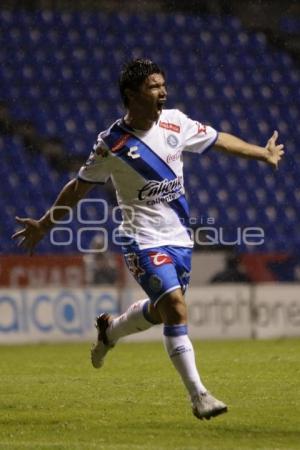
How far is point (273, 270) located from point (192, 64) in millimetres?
3601

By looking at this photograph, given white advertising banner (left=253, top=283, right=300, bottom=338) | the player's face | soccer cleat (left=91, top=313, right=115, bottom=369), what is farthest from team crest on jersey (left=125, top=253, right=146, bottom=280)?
white advertising banner (left=253, top=283, right=300, bottom=338)

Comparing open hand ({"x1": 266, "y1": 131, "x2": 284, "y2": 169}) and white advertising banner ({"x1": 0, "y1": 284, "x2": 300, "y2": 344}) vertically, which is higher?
open hand ({"x1": 266, "y1": 131, "x2": 284, "y2": 169})

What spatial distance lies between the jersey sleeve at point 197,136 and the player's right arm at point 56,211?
22.4 inches

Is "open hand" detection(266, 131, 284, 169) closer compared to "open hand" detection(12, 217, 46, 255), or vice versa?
"open hand" detection(266, 131, 284, 169)

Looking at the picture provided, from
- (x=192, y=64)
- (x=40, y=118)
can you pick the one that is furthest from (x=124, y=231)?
(x=192, y=64)

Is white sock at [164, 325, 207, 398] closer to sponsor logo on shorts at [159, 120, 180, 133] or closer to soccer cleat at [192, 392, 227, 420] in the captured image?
soccer cleat at [192, 392, 227, 420]

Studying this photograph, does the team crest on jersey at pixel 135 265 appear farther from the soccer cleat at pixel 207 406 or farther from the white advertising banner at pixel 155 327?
the white advertising banner at pixel 155 327

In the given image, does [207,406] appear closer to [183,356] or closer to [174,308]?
[183,356]

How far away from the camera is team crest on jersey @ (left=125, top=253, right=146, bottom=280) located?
5.40 meters

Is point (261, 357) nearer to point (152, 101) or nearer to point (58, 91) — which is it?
point (152, 101)

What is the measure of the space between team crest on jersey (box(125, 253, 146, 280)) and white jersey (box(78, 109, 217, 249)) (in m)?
0.08

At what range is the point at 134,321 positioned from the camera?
623cm

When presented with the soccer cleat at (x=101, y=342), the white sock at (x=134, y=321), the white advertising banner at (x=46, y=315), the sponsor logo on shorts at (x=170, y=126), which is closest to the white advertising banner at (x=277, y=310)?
the white advertising banner at (x=46, y=315)

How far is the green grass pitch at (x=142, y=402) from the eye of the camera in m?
4.63
